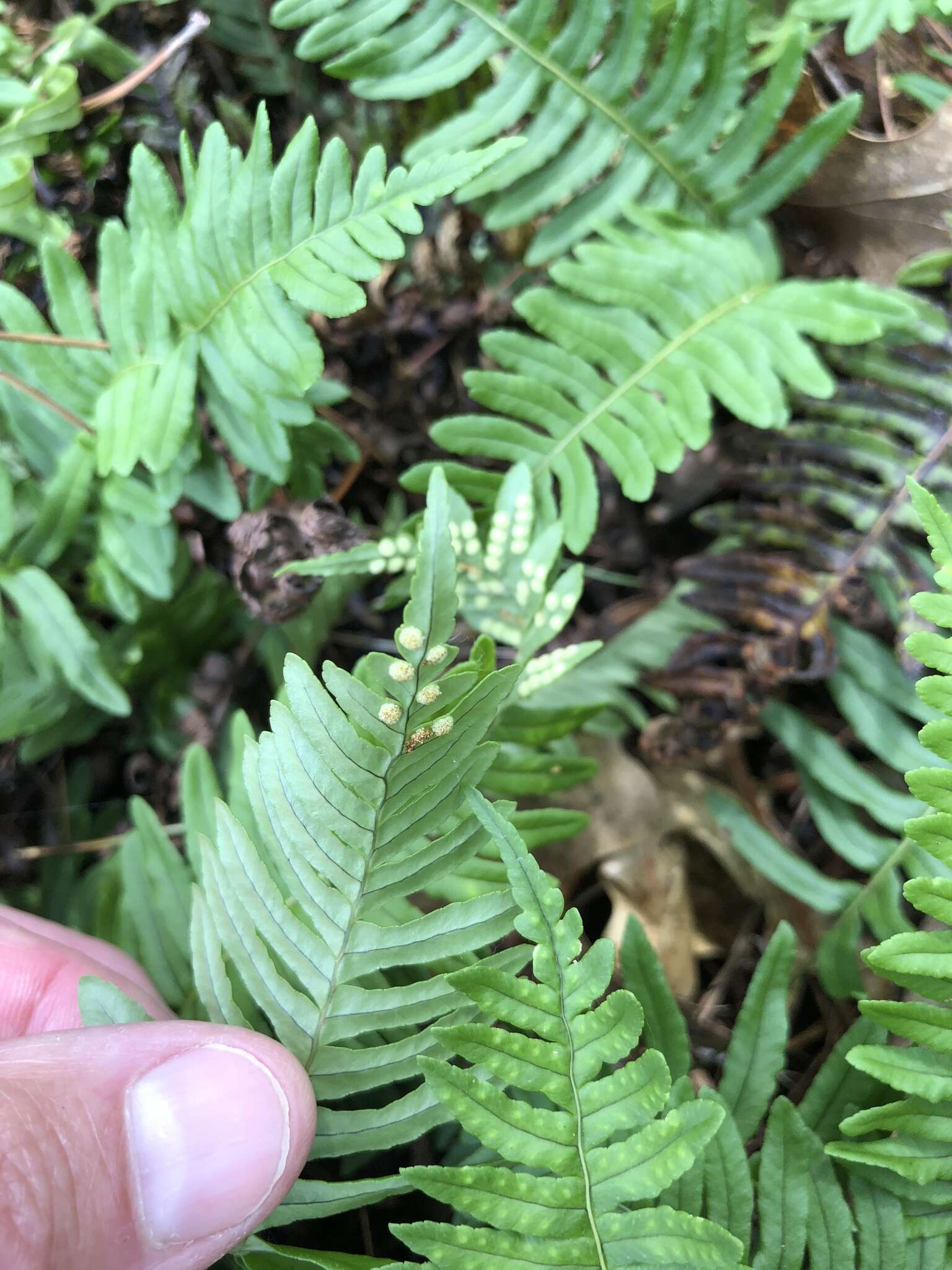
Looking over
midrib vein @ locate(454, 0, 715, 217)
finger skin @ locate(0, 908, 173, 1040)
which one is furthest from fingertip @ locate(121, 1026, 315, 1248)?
midrib vein @ locate(454, 0, 715, 217)

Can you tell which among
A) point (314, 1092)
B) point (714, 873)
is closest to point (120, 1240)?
point (314, 1092)

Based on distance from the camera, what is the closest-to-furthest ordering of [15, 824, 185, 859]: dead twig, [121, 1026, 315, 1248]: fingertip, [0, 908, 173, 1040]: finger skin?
[121, 1026, 315, 1248]: fingertip → [0, 908, 173, 1040]: finger skin → [15, 824, 185, 859]: dead twig

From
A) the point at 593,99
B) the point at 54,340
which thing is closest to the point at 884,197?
the point at 593,99

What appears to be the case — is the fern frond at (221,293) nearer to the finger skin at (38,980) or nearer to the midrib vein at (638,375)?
the midrib vein at (638,375)

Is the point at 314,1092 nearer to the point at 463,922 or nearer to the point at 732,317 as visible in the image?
the point at 463,922

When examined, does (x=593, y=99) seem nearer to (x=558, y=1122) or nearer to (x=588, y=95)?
(x=588, y=95)

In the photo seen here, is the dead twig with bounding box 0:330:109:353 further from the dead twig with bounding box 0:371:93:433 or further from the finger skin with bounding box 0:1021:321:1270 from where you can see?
the finger skin with bounding box 0:1021:321:1270
